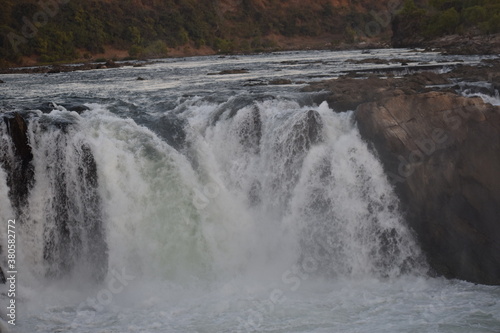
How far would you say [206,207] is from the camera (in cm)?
1295

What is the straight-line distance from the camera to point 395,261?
12055mm

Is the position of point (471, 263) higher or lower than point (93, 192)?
lower

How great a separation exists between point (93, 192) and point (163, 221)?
1.59 m

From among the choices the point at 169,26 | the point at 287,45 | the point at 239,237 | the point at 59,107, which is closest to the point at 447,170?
the point at 239,237

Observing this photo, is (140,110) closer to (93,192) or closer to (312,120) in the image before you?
(93,192)

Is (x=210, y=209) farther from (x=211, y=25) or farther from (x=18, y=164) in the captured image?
(x=211, y=25)

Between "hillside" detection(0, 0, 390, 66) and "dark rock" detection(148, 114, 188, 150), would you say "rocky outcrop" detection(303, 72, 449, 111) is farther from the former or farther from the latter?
"hillside" detection(0, 0, 390, 66)

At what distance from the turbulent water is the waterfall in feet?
0.08

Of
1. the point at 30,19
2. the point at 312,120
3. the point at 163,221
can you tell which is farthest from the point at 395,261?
the point at 30,19

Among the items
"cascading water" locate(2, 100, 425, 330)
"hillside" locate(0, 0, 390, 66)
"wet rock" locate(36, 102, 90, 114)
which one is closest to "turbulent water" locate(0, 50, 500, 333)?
"cascading water" locate(2, 100, 425, 330)

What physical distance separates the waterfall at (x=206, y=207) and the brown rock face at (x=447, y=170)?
1.37ft

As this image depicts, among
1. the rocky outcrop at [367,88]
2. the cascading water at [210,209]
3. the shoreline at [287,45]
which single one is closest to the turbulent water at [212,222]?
the cascading water at [210,209]

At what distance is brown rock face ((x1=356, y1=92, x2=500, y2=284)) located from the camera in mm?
11508

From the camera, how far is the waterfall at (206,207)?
483 inches
